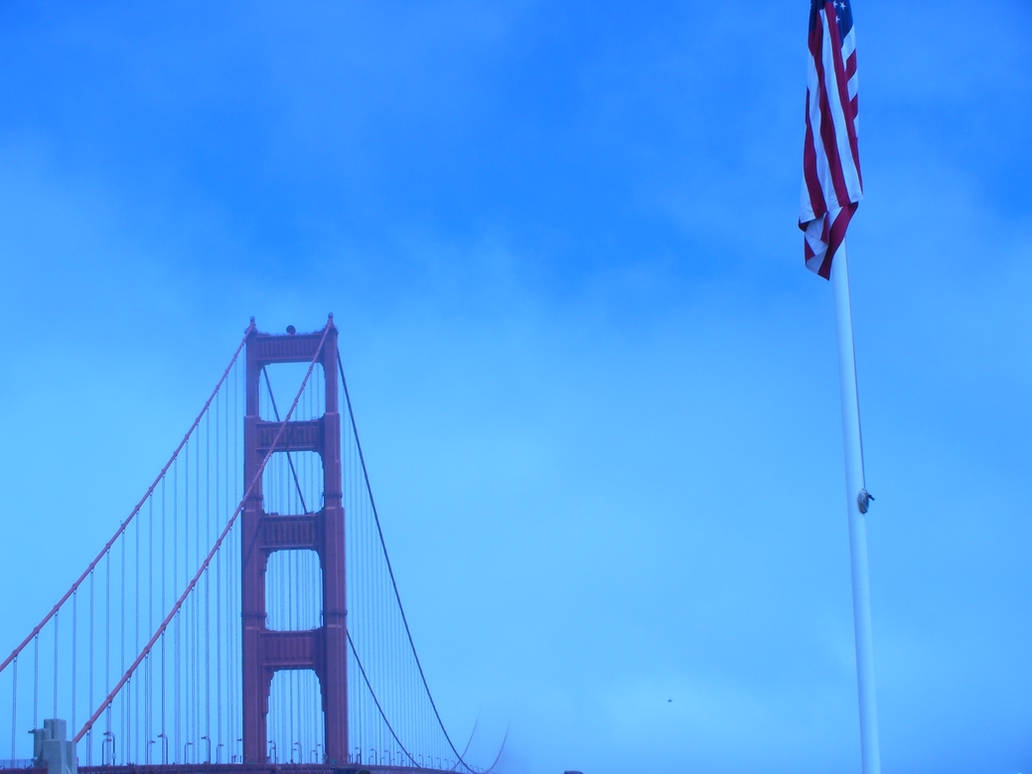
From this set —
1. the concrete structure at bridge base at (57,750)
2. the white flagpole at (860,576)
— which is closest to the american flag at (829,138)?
the white flagpole at (860,576)

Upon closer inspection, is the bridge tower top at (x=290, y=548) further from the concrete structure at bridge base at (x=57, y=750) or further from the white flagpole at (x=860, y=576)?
the white flagpole at (x=860, y=576)

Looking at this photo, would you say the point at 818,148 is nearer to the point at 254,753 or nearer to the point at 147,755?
the point at 147,755

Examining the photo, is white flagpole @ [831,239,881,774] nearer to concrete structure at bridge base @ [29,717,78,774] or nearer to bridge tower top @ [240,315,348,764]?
concrete structure at bridge base @ [29,717,78,774]

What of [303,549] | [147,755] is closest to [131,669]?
[147,755]

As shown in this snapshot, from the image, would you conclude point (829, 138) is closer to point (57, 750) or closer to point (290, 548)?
point (57, 750)

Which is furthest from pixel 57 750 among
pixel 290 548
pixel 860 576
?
pixel 290 548

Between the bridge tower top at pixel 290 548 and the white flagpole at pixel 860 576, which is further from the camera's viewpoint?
the bridge tower top at pixel 290 548

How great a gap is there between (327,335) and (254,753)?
42.1ft

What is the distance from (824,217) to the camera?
11328 mm

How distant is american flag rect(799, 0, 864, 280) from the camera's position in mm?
11109

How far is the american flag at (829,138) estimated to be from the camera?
11109 mm

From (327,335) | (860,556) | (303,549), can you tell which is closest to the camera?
(860,556)

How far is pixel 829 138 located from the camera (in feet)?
36.6

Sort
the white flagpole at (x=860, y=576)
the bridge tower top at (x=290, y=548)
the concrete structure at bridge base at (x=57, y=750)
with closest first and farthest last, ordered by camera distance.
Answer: the white flagpole at (x=860, y=576) < the concrete structure at bridge base at (x=57, y=750) < the bridge tower top at (x=290, y=548)
